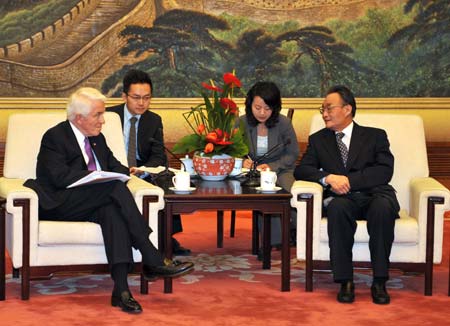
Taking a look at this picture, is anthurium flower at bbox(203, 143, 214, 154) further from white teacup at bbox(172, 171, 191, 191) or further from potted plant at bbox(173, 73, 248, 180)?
white teacup at bbox(172, 171, 191, 191)

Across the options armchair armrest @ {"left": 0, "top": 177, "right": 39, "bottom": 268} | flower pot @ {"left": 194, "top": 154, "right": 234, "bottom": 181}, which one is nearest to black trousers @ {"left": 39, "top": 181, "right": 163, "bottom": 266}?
armchair armrest @ {"left": 0, "top": 177, "right": 39, "bottom": 268}

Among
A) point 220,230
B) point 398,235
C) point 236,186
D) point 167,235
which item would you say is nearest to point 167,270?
point 167,235

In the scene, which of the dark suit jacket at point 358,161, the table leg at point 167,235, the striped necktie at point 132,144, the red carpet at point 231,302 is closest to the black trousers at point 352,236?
the red carpet at point 231,302

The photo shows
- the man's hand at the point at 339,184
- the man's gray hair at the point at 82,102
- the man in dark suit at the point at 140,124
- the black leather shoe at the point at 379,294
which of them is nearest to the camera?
the black leather shoe at the point at 379,294

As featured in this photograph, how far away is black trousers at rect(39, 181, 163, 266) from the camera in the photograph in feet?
16.0

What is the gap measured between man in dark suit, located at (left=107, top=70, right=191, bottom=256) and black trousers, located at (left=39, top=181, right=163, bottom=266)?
112 cm

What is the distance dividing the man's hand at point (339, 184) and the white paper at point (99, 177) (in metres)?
1.22

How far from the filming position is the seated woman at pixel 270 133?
242 inches

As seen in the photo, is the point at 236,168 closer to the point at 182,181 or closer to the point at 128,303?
the point at 182,181

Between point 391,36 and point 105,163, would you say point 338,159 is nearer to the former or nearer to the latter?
point 105,163

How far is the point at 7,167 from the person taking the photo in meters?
5.51

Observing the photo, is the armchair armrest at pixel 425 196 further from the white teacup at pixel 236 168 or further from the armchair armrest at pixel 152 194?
the armchair armrest at pixel 152 194

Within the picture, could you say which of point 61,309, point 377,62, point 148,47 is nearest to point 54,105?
point 148,47

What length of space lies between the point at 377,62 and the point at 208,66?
1699 millimetres
